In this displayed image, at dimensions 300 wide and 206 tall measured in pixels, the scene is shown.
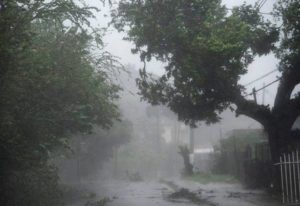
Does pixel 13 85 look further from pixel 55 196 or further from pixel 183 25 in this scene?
pixel 183 25

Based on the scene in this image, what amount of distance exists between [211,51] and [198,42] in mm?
612

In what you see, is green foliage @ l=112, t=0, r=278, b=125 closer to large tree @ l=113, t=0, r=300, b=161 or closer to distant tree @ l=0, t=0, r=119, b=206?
large tree @ l=113, t=0, r=300, b=161

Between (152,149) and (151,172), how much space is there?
8236 mm

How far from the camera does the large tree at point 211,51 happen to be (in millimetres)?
16641

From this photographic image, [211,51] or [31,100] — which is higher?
[211,51]

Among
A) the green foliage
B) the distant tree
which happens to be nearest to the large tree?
the green foliage

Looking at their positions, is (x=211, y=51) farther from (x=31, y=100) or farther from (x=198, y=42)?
(x=31, y=100)

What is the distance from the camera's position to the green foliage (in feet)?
54.2

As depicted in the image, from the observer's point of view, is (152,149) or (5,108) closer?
(5,108)

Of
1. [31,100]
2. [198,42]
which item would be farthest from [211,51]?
[31,100]

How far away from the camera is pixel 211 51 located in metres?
16.2

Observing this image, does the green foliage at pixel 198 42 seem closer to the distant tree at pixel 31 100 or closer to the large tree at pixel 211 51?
the large tree at pixel 211 51

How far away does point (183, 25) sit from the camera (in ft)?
56.4

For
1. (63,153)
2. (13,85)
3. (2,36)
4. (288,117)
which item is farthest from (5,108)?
(288,117)
